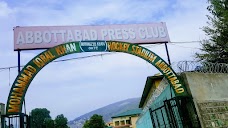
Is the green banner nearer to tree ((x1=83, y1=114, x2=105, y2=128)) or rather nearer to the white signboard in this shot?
the white signboard

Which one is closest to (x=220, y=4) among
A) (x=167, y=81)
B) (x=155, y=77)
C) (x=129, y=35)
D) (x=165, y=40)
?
(x=155, y=77)

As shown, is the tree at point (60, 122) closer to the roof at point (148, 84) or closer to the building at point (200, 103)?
the roof at point (148, 84)

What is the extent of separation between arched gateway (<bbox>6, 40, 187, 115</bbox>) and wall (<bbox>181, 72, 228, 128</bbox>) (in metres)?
0.38

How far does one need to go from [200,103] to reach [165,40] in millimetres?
4007

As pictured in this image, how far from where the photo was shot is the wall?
8344 mm

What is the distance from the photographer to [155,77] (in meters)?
20.0

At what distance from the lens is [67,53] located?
9016 mm

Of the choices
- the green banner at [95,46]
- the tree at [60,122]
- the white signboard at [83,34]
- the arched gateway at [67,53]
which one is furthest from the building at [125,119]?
the green banner at [95,46]

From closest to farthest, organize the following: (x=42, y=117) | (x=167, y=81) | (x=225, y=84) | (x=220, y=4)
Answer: (x=225, y=84) < (x=167, y=81) < (x=220, y=4) < (x=42, y=117)

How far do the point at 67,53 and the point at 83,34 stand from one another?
1927 mm

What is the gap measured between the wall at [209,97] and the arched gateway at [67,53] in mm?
375

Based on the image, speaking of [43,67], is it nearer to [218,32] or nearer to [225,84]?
[225,84]

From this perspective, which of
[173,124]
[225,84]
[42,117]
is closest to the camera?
[173,124]

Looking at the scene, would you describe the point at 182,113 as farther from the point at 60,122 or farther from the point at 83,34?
the point at 60,122
